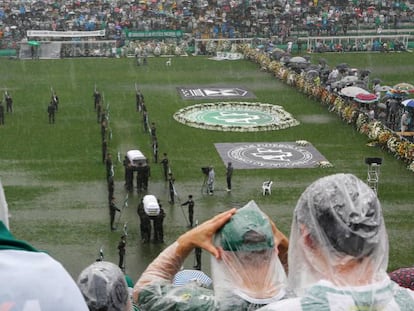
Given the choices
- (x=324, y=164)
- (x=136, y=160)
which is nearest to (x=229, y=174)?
(x=136, y=160)

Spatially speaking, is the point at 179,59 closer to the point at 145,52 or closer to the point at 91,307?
the point at 145,52

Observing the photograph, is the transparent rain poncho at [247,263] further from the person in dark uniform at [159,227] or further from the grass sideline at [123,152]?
the person in dark uniform at [159,227]

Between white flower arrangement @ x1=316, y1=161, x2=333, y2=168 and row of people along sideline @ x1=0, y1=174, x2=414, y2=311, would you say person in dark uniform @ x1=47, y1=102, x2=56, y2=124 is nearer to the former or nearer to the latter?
white flower arrangement @ x1=316, y1=161, x2=333, y2=168

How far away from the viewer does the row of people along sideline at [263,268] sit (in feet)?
5.92

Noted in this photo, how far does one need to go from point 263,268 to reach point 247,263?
8 centimetres

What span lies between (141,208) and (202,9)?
43.1 m

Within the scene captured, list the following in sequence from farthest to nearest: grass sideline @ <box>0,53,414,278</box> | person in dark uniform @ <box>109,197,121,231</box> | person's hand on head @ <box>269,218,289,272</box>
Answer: grass sideline @ <box>0,53,414,278</box>, person in dark uniform @ <box>109,197,121,231</box>, person's hand on head @ <box>269,218,289,272</box>

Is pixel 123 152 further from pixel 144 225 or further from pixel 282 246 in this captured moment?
pixel 282 246

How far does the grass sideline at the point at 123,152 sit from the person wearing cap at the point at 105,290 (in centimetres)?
964

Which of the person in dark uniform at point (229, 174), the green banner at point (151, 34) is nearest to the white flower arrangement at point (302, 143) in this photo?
the person in dark uniform at point (229, 174)

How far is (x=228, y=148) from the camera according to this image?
71.9ft

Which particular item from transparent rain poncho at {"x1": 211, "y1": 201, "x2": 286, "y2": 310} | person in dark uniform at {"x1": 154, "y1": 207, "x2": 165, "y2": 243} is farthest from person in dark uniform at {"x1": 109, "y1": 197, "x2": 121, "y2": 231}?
transparent rain poncho at {"x1": 211, "y1": 201, "x2": 286, "y2": 310}

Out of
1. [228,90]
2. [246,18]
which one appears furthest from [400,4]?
[228,90]

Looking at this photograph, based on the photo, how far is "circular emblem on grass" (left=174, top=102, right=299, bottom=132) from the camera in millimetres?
24688
